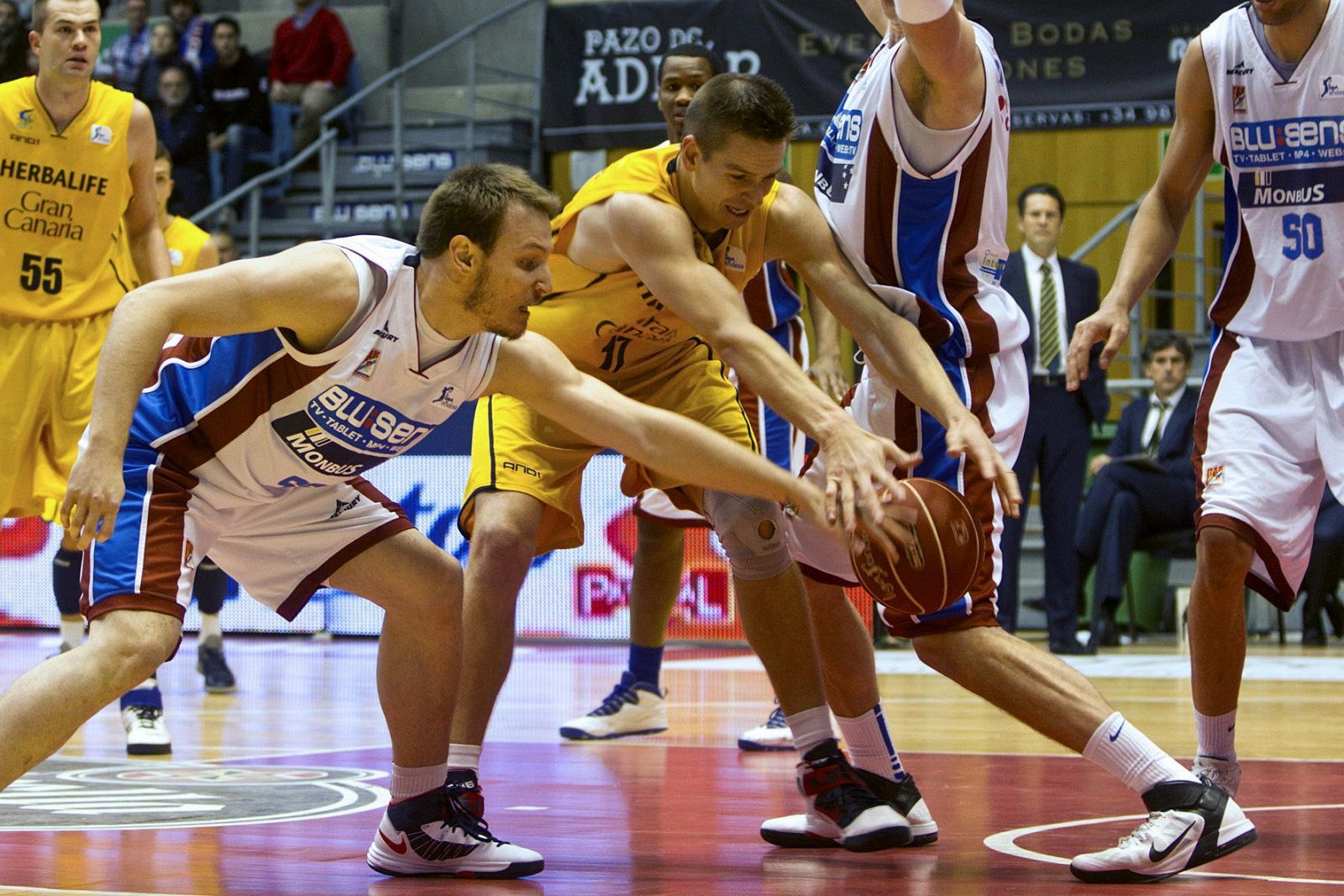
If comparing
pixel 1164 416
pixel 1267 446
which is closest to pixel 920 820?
pixel 1267 446

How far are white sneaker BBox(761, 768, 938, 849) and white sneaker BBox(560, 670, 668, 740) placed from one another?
2.09 metres

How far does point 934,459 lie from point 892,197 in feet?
2.02

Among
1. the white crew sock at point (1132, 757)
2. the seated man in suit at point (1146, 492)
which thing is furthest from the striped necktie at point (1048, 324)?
the white crew sock at point (1132, 757)

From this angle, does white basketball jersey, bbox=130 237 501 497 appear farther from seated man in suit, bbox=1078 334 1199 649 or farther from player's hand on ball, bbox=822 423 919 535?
seated man in suit, bbox=1078 334 1199 649

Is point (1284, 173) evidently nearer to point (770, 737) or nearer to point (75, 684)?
point (770, 737)

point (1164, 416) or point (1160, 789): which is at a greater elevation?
point (1164, 416)

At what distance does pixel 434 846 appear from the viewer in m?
3.69

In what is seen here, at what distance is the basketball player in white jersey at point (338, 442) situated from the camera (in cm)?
326

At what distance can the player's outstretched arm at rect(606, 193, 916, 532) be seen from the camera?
329 centimetres

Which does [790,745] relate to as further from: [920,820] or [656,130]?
[656,130]

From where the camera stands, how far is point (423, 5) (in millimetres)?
16875

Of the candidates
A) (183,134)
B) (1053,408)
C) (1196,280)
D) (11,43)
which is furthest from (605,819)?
(11,43)

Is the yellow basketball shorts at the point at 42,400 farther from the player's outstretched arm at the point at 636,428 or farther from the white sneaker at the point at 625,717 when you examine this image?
the player's outstretched arm at the point at 636,428

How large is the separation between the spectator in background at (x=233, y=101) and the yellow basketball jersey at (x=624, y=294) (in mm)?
11557
